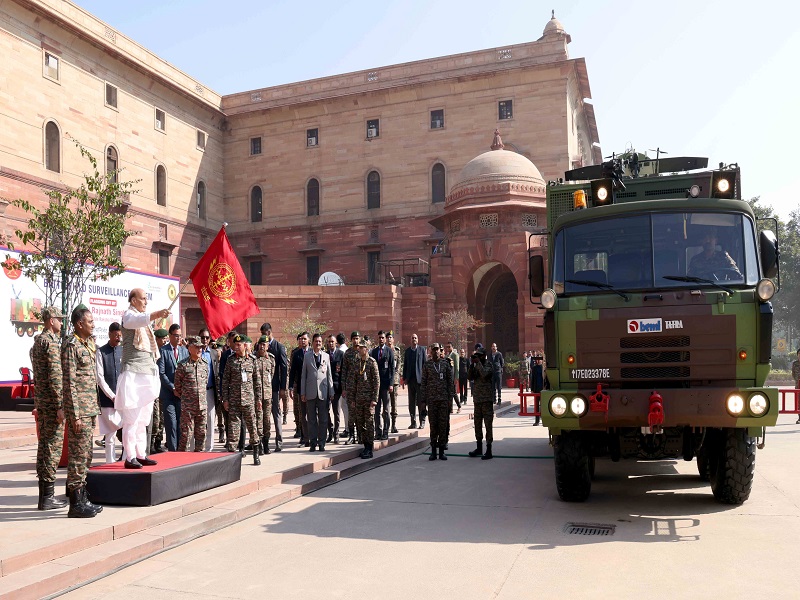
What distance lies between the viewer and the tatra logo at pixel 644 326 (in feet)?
23.0

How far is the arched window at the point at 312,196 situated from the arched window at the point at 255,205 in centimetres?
396

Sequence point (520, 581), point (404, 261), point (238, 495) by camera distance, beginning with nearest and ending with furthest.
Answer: point (520, 581) → point (238, 495) → point (404, 261)

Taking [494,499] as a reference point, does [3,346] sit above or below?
above

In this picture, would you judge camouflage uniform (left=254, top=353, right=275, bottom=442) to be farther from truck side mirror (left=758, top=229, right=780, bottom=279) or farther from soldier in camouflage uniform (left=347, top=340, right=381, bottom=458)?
truck side mirror (left=758, top=229, right=780, bottom=279)

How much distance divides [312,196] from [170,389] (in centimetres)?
3789

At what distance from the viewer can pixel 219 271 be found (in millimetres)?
12242

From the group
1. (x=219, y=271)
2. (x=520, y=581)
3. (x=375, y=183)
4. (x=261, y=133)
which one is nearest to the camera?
(x=520, y=581)

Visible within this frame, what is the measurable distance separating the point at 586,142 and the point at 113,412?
4739cm

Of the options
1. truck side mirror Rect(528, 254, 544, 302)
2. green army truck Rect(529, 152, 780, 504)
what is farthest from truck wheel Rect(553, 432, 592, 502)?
truck side mirror Rect(528, 254, 544, 302)

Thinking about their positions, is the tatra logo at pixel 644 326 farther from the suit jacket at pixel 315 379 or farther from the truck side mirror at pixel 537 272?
the suit jacket at pixel 315 379

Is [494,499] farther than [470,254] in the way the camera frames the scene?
No

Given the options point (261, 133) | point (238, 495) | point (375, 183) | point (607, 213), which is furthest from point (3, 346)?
point (261, 133)

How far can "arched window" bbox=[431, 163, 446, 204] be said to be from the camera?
43250 mm

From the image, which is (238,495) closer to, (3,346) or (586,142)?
(3,346)
